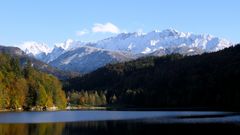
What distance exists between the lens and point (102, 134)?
77625 mm

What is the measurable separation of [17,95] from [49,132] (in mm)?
118294

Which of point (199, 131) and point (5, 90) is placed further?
point (5, 90)

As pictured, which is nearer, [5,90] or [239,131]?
[239,131]

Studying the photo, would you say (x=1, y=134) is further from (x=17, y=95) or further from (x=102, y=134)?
(x=17, y=95)

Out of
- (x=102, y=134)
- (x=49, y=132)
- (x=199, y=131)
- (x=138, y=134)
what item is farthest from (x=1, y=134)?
(x=199, y=131)

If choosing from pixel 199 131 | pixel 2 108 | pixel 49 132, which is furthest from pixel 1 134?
pixel 2 108

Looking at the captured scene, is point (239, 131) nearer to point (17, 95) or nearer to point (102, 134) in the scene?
point (102, 134)

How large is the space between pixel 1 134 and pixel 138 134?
2021 centimetres

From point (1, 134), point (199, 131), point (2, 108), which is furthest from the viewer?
point (2, 108)

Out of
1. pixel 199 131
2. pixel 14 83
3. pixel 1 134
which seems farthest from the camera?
pixel 14 83

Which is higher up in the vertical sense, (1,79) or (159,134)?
(1,79)

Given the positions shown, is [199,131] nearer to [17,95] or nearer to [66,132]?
[66,132]

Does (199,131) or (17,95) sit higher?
(17,95)

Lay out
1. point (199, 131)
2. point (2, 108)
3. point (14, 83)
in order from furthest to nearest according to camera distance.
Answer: point (14, 83)
point (2, 108)
point (199, 131)
